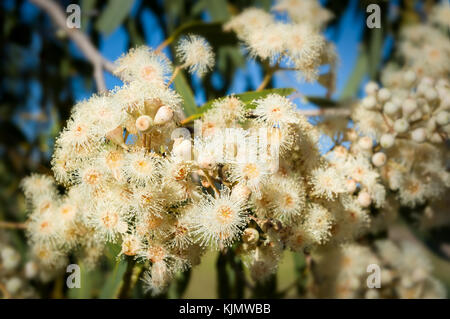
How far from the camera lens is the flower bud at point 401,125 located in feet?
4.58

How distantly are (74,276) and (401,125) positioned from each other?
55.9 inches

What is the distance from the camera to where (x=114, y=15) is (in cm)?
209

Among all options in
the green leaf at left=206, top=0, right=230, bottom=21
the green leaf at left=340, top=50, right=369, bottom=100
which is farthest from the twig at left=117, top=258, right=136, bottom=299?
the green leaf at left=340, top=50, right=369, bottom=100

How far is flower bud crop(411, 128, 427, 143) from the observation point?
1383mm

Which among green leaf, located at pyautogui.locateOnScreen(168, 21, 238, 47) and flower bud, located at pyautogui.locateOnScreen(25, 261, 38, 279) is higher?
green leaf, located at pyautogui.locateOnScreen(168, 21, 238, 47)

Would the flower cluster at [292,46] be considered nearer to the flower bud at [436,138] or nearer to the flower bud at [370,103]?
the flower bud at [370,103]

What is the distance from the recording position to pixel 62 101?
294 centimetres

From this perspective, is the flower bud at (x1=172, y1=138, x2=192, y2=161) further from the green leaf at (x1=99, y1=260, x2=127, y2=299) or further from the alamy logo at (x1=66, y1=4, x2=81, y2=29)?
the alamy logo at (x1=66, y1=4, x2=81, y2=29)

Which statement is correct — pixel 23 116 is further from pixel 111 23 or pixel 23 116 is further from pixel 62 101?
pixel 111 23

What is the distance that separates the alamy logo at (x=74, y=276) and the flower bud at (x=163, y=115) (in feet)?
2.79

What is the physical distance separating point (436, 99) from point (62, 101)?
8.34 feet

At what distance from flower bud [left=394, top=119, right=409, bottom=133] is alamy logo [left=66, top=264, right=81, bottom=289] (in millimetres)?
1330

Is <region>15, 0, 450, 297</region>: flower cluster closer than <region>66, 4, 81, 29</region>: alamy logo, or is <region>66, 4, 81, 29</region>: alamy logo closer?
<region>15, 0, 450, 297</region>: flower cluster

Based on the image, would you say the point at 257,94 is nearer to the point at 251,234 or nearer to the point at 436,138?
the point at 251,234
